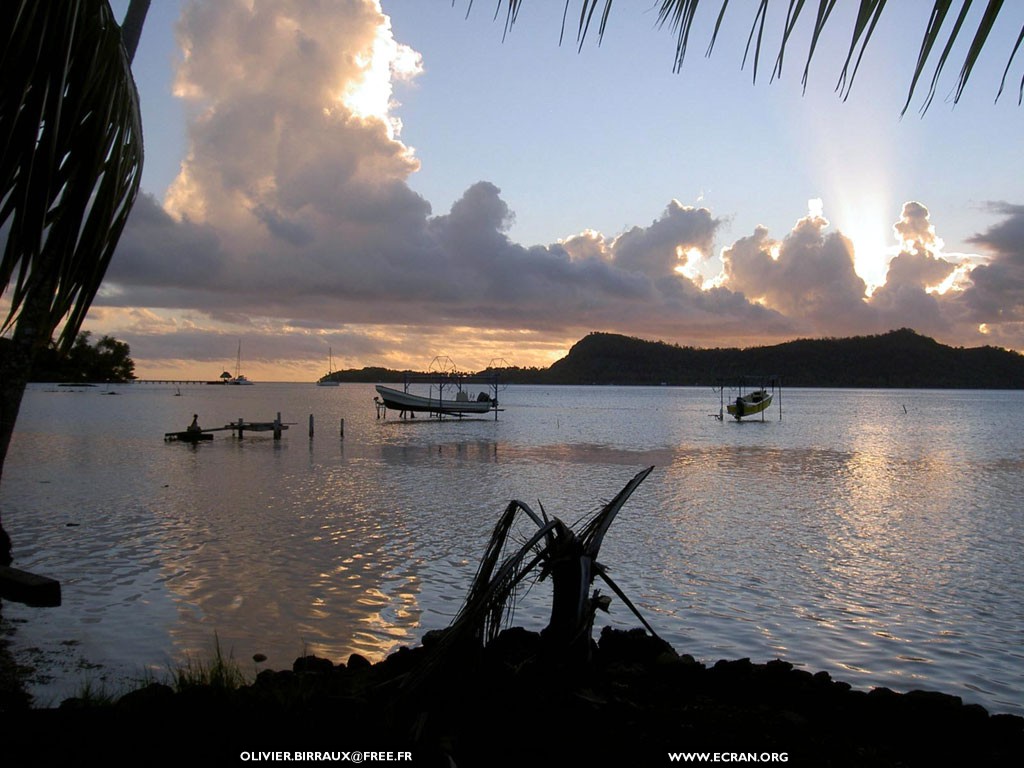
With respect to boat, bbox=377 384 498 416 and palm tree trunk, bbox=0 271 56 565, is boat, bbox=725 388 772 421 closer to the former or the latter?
boat, bbox=377 384 498 416

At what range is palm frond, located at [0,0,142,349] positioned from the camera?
1.63m

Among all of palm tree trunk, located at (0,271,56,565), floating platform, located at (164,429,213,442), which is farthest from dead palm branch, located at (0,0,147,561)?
floating platform, located at (164,429,213,442)

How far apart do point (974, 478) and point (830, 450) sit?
455 inches

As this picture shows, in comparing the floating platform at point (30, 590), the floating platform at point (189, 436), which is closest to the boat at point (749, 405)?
the floating platform at point (189, 436)

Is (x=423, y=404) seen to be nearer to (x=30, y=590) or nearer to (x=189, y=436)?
(x=189, y=436)

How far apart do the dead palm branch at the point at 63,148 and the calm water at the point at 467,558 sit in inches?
128

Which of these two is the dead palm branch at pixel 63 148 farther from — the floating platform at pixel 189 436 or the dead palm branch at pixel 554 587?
the floating platform at pixel 189 436

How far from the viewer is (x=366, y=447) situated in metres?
34.9

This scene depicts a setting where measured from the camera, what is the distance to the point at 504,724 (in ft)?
13.8

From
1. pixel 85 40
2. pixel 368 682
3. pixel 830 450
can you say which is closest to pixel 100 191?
pixel 85 40

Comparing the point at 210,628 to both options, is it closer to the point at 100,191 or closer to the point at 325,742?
the point at 325,742

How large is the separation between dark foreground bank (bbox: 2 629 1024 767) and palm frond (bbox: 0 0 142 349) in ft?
8.25

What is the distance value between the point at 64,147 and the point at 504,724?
345 cm

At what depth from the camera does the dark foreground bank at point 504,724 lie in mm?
3805
